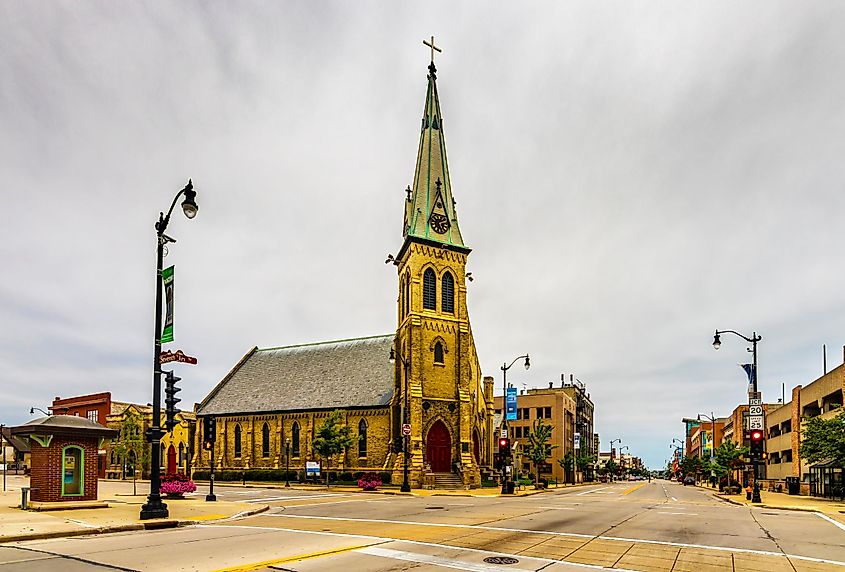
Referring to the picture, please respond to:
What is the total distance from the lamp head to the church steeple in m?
34.7

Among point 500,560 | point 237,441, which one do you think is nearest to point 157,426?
point 500,560

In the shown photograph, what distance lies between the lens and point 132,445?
57000 millimetres

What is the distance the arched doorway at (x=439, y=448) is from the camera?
167ft

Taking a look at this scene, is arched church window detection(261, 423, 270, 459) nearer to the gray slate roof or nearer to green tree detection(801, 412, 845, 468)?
the gray slate roof

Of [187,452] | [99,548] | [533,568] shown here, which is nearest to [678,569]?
[533,568]

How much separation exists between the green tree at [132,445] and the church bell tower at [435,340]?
70.5 feet

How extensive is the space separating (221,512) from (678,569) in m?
16.0

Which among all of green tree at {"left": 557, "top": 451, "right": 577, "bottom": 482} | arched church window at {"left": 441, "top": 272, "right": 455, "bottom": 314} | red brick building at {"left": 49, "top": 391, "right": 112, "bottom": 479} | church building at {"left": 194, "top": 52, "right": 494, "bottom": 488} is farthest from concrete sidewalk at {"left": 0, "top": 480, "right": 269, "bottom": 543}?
green tree at {"left": 557, "top": 451, "right": 577, "bottom": 482}

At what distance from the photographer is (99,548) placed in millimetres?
13883

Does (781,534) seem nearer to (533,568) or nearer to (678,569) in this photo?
(678,569)

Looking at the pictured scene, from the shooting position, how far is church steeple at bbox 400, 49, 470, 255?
55469 millimetres

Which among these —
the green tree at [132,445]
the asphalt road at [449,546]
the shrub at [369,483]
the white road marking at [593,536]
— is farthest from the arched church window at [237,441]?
the asphalt road at [449,546]

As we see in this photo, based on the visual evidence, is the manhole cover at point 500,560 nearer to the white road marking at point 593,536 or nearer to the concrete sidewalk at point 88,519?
the white road marking at point 593,536

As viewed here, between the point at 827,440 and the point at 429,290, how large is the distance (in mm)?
29144
